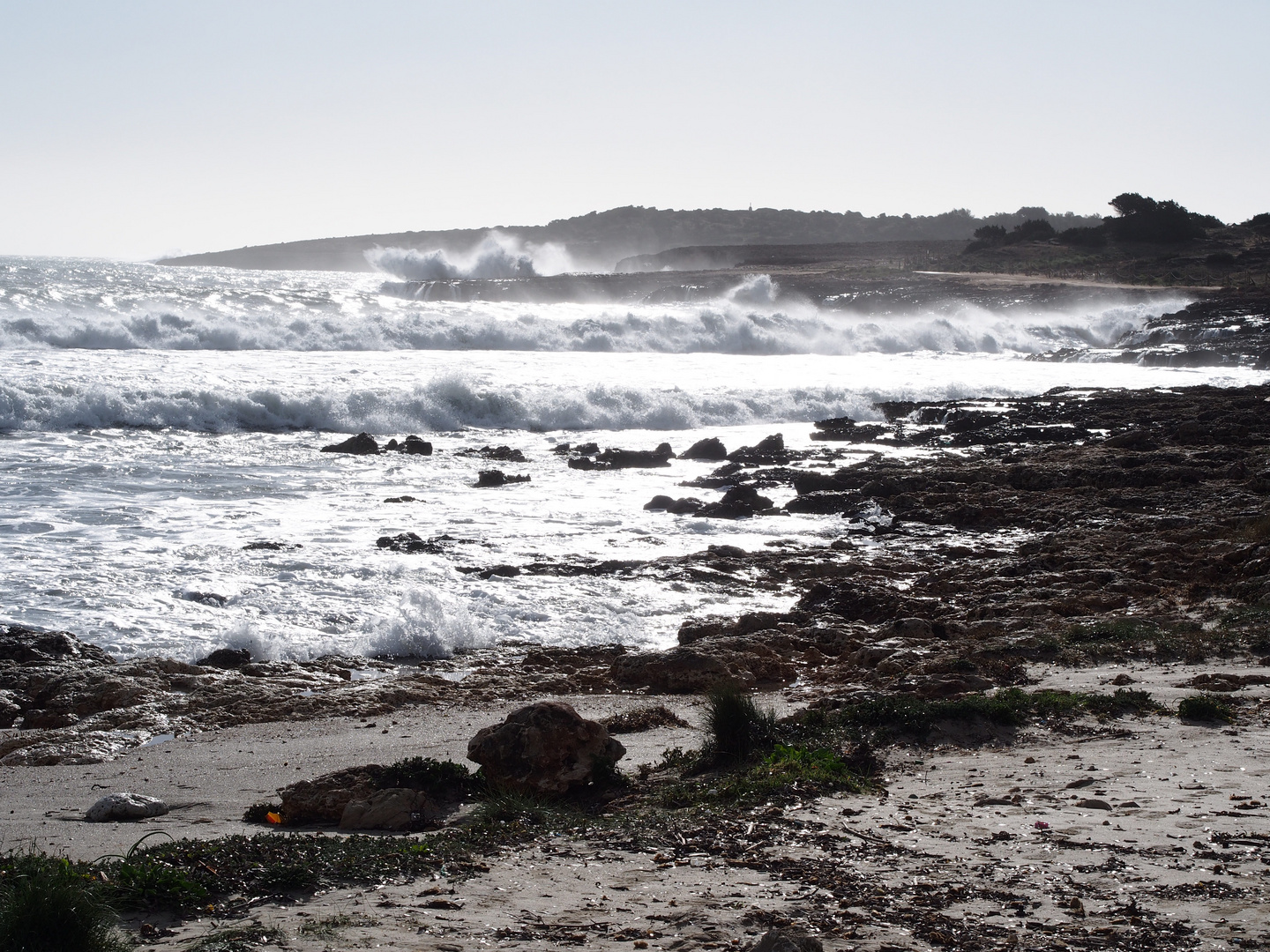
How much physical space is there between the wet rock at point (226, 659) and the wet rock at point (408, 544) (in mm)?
3464

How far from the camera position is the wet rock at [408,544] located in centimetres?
1146

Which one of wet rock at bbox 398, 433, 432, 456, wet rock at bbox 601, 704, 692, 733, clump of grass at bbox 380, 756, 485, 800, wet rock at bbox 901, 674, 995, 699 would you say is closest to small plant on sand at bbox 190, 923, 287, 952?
clump of grass at bbox 380, 756, 485, 800

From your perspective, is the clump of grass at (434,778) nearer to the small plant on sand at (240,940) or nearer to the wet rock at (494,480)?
the small plant on sand at (240,940)

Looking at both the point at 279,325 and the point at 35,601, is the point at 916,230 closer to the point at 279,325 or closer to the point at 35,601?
the point at 279,325

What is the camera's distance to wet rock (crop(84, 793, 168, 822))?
16.1ft

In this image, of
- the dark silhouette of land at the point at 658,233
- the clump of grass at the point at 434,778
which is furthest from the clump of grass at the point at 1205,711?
the dark silhouette of land at the point at 658,233

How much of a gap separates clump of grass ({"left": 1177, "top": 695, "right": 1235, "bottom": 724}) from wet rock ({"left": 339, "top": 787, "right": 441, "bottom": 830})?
3.91m

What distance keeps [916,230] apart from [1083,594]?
335 feet

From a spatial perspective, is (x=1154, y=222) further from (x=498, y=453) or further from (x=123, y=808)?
(x=123, y=808)

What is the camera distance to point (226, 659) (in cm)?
796

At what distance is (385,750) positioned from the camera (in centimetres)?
613

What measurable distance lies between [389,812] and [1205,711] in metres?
4.18

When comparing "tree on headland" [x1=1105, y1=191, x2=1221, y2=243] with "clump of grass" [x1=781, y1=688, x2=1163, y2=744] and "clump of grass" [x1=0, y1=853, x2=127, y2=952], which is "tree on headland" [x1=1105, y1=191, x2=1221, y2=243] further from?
"clump of grass" [x1=0, y1=853, x2=127, y2=952]

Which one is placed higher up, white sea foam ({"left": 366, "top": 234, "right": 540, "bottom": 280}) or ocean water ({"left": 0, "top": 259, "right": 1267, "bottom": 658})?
white sea foam ({"left": 366, "top": 234, "right": 540, "bottom": 280})
